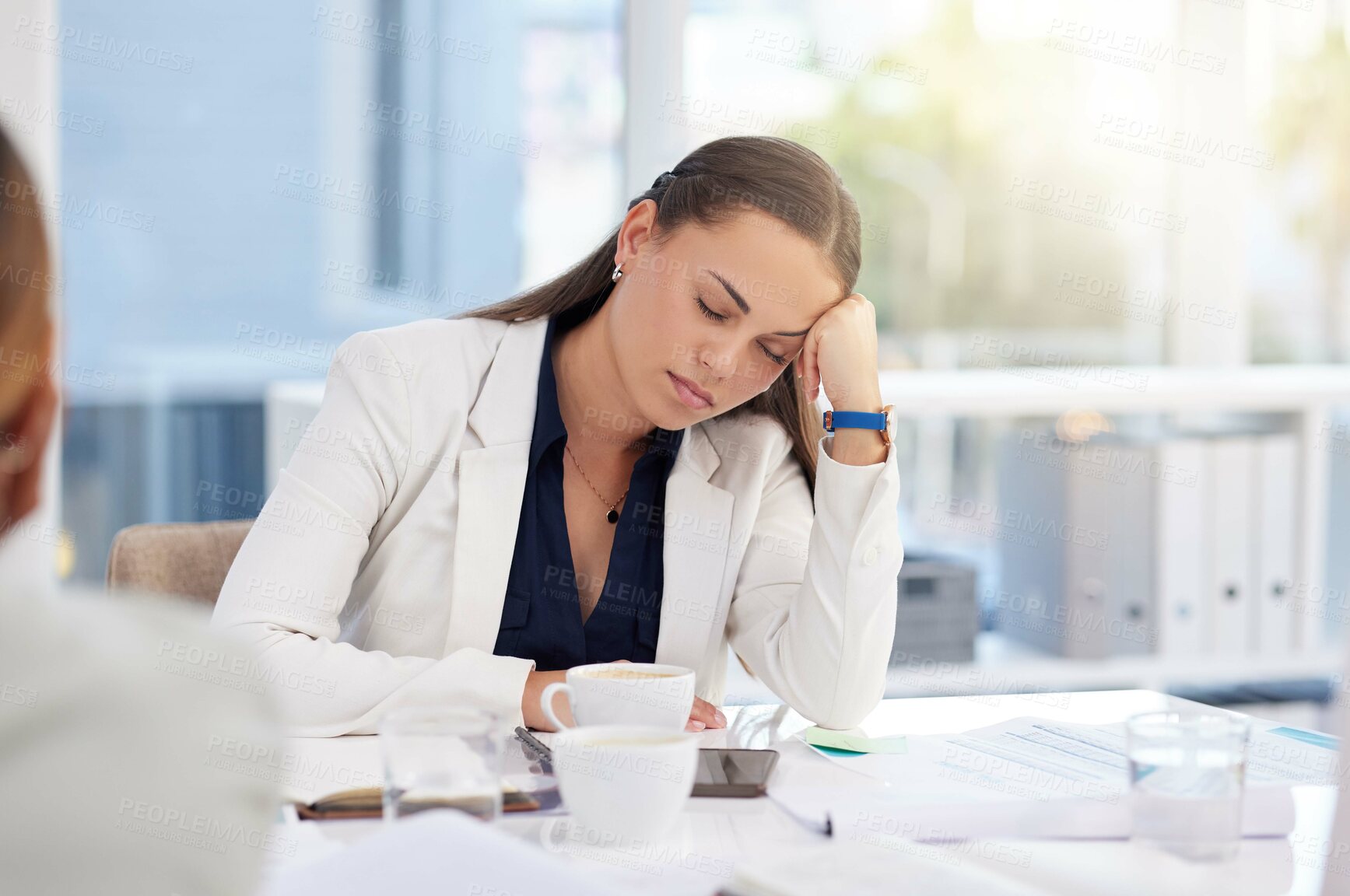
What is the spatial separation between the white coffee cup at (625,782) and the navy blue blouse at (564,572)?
1.90ft

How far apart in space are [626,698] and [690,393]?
0.49 m

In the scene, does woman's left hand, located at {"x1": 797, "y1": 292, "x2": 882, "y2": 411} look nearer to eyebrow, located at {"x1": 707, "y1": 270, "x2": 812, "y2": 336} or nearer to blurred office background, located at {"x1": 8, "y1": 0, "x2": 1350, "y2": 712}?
eyebrow, located at {"x1": 707, "y1": 270, "x2": 812, "y2": 336}

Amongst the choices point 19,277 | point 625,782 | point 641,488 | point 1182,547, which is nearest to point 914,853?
point 625,782

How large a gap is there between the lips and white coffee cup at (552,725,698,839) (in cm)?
61

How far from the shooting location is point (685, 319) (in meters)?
1.40

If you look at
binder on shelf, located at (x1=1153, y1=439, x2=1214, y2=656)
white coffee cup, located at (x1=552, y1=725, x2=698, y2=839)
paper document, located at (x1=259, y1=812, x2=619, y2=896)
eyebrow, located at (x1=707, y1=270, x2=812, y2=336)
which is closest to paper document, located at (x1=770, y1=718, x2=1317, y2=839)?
white coffee cup, located at (x1=552, y1=725, x2=698, y2=839)

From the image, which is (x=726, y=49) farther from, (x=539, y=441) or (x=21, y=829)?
(x=21, y=829)

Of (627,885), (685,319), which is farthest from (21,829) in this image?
(685,319)

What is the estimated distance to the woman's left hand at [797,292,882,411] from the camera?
148 cm

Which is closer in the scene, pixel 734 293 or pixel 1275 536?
pixel 734 293

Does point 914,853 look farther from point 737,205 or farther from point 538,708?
point 737,205

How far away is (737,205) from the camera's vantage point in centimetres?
140

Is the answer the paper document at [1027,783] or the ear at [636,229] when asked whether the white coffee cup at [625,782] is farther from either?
the ear at [636,229]

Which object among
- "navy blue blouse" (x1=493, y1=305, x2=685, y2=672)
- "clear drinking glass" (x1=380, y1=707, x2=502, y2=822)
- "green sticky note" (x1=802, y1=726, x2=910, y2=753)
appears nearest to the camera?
"clear drinking glass" (x1=380, y1=707, x2=502, y2=822)
